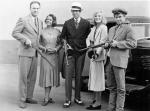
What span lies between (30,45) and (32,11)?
65 cm

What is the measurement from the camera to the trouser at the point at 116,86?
506 centimetres

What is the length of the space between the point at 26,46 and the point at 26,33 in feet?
0.87

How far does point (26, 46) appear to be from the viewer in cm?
580

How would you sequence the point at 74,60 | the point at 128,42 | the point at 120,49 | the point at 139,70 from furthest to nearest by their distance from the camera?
1. the point at 74,60
2. the point at 139,70
3. the point at 120,49
4. the point at 128,42

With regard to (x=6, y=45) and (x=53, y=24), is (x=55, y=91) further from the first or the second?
(x=6, y=45)

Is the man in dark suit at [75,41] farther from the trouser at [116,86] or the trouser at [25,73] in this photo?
the trouser at [116,86]

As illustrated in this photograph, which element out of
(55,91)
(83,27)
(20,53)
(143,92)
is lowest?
(55,91)

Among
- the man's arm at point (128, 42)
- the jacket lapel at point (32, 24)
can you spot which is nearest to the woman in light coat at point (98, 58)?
the man's arm at point (128, 42)

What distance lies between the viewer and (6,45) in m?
11.5

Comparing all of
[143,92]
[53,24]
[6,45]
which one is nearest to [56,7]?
[6,45]

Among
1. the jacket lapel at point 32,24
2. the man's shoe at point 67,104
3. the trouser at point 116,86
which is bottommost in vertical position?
the man's shoe at point 67,104

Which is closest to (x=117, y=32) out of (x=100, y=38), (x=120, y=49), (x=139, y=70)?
(x=120, y=49)

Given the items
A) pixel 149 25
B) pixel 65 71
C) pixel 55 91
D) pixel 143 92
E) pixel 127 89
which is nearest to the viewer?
pixel 143 92

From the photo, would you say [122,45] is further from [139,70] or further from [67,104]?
[67,104]
